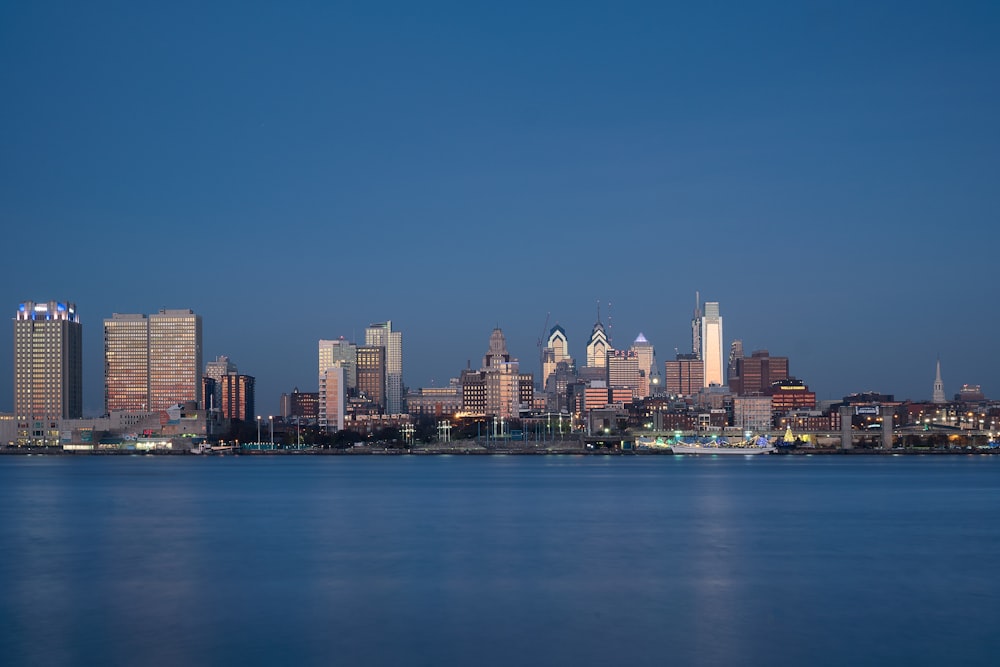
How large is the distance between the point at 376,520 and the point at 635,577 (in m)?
17.9

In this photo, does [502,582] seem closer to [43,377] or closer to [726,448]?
[726,448]

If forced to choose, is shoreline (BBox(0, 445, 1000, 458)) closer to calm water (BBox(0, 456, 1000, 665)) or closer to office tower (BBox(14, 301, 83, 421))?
office tower (BBox(14, 301, 83, 421))

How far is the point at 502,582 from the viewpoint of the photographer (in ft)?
95.6

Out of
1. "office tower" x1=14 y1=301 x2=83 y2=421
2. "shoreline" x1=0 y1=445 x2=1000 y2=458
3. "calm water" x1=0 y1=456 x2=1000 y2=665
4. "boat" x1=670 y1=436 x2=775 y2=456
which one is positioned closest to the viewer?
"calm water" x1=0 y1=456 x2=1000 y2=665

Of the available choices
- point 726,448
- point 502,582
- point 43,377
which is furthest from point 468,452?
point 502,582

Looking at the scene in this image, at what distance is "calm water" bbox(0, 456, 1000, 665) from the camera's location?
69.8ft

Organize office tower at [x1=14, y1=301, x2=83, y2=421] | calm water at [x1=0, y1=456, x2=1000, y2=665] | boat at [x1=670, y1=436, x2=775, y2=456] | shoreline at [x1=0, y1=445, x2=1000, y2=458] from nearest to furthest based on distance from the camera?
calm water at [x1=0, y1=456, x2=1000, y2=665], shoreline at [x1=0, y1=445, x2=1000, y2=458], boat at [x1=670, y1=436, x2=775, y2=456], office tower at [x1=14, y1=301, x2=83, y2=421]

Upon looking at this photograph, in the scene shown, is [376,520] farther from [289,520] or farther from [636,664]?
[636,664]

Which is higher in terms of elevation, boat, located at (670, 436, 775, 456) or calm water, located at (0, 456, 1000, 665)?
calm water, located at (0, 456, 1000, 665)

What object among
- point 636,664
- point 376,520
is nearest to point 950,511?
point 376,520

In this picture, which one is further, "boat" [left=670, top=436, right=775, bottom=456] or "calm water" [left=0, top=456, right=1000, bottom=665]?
"boat" [left=670, top=436, right=775, bottom=456]

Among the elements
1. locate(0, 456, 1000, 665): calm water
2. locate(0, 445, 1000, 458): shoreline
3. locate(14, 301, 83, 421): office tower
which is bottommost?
locate(0, 445, 1000, 458): shoreline

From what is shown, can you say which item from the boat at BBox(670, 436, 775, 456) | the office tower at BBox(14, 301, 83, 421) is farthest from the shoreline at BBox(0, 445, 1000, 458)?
the office tower at BBox(14, 301, 83, 421)

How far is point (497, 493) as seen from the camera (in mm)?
63719
